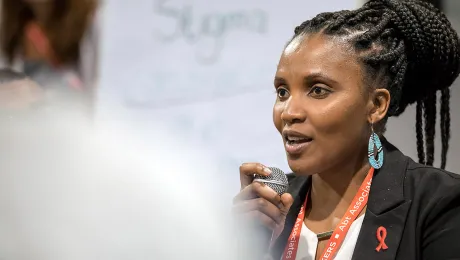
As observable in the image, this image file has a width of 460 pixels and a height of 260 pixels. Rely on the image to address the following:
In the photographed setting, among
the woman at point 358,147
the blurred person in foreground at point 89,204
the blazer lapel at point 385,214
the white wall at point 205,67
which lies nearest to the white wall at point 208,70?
the white wall at point 205,67

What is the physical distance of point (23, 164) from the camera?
1.85ft

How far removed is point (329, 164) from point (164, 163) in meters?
0.71

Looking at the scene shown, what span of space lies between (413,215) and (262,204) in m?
0.30

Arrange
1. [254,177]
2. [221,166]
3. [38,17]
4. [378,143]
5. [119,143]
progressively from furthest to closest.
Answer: [38,17], [221,166], [378,143], [254,177], [119,143]

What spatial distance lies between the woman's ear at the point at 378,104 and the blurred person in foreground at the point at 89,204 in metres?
0.80

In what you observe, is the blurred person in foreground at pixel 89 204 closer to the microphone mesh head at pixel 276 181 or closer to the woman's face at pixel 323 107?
the microphone mesh head at pixel 276 181

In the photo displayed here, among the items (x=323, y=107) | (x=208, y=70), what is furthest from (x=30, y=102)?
(x=208, y=70)

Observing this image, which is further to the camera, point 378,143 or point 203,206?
point 378,143

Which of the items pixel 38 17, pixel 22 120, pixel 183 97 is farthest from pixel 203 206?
pixel 38 17

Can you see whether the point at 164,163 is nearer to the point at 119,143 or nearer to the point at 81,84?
the point at 119,143

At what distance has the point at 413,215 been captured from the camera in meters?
1.25

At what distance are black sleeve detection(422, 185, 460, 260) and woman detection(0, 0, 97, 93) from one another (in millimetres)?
1640

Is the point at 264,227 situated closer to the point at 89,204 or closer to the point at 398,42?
the point at 398,42

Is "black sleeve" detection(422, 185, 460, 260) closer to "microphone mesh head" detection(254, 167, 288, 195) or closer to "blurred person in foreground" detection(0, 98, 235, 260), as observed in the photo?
"microphone mesh head" detection(254, 167, 288, 195)
